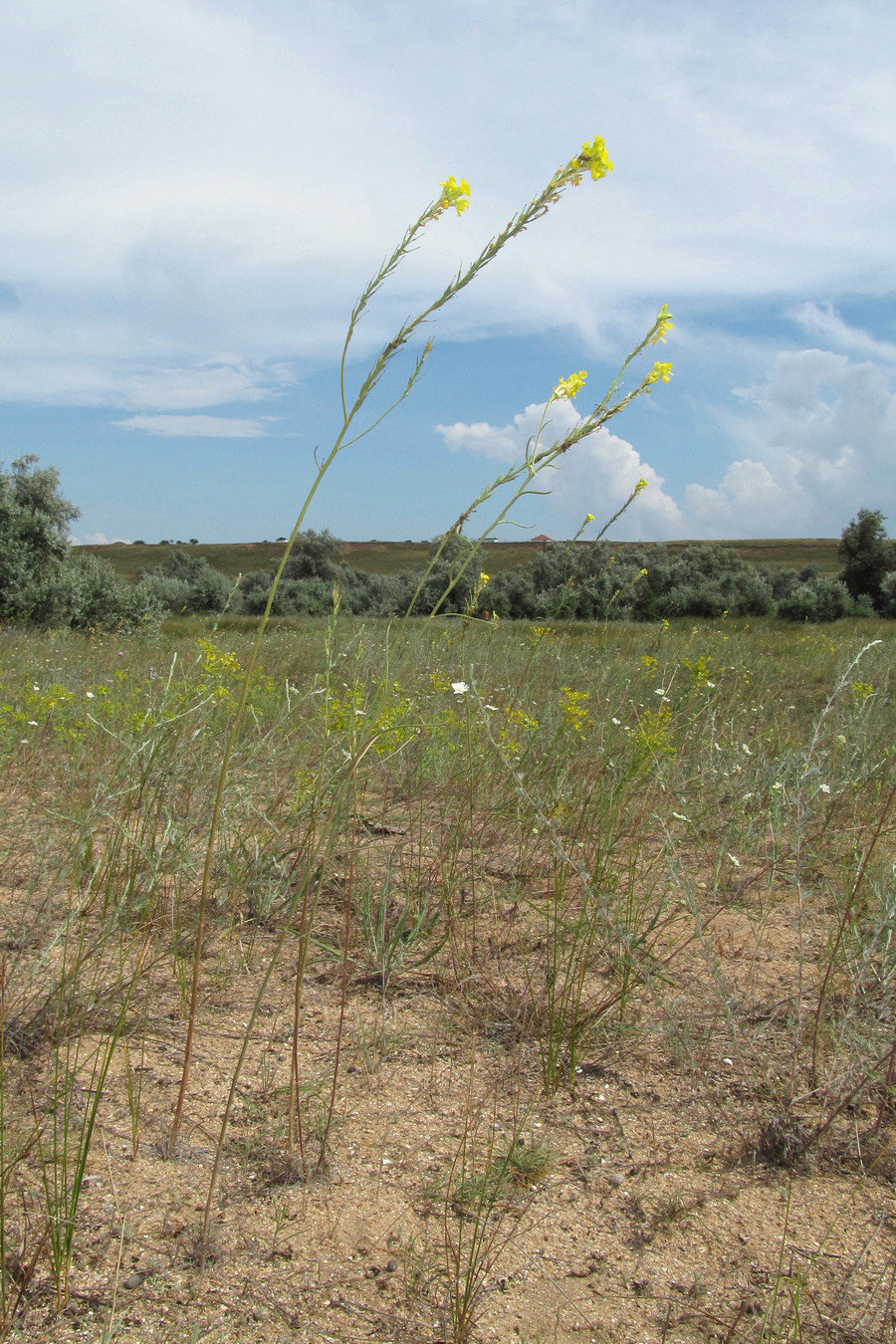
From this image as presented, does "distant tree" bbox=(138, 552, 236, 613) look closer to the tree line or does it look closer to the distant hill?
the tree line

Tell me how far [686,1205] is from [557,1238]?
26cm

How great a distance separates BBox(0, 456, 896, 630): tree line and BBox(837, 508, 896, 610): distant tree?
0.08 feet

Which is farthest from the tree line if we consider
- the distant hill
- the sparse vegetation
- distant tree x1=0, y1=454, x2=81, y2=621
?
the distant hill

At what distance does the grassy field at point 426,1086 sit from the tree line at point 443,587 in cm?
433

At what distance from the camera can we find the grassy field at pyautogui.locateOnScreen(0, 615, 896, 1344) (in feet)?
3.90

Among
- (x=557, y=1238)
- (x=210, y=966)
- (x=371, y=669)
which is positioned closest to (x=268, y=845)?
(x=210, y=966)

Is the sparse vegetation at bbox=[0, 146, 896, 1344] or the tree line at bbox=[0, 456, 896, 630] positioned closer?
the sparse vegetation at bbox=[0, 146, 896, 1344]

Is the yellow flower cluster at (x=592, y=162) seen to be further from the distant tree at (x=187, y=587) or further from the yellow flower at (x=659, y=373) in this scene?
the distant tree at (x=187, y=587)

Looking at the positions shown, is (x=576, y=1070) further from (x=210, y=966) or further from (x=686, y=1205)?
Result: (x=210, y=966)

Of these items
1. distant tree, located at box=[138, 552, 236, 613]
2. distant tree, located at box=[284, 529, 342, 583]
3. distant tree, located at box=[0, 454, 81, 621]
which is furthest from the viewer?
distant tree, located at box=[284, 529, 342, 583]

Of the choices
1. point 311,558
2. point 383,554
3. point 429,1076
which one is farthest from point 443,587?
point 383,554

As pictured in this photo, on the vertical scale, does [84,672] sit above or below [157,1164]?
above

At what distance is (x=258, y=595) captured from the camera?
21.0 metres

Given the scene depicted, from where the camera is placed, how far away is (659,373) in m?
1.45
